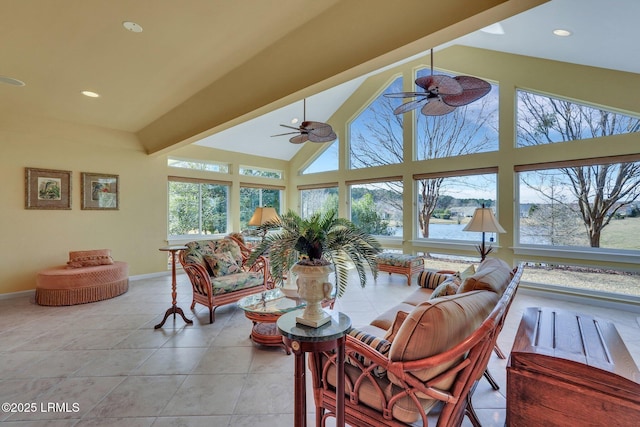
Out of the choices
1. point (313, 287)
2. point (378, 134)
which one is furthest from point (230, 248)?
point (378, 134)

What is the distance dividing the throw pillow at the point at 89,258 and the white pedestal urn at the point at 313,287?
4.86 m

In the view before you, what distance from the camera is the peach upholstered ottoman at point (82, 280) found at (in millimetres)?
4109

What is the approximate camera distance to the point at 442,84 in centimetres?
267

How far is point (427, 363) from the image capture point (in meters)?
1.20

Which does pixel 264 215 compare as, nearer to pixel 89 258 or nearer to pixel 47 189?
pixel 89 258

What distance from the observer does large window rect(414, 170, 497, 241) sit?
5.27 meters

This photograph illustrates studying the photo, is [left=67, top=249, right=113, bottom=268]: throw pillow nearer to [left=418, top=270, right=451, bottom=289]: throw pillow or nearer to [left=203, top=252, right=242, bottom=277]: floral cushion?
[left=203, top=252, right=242, bottom=277]: floral cushion

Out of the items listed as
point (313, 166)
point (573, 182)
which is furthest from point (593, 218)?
point (313, 166)

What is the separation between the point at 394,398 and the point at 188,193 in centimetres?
628

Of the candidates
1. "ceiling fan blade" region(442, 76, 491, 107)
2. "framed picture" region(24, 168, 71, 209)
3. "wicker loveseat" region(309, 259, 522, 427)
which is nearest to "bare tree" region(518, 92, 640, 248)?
"ceiling fan blade" region(442, 76, 491, 107)

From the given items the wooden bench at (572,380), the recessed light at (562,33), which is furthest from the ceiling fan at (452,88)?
the wooden bench at (572,380)

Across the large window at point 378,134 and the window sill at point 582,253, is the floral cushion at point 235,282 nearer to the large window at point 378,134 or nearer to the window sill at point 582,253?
the large window at point 378,134

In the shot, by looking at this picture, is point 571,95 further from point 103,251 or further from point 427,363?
point 103,251

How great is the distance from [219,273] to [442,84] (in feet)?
11.7
